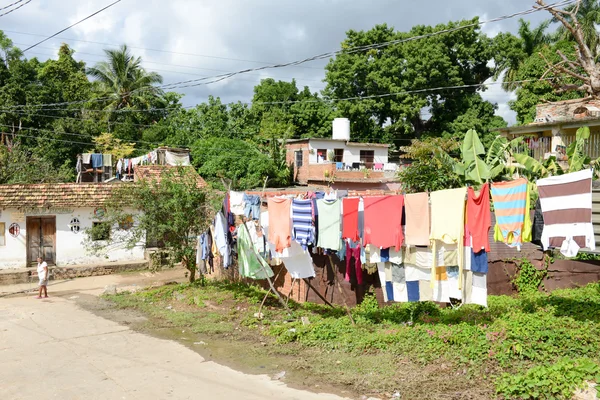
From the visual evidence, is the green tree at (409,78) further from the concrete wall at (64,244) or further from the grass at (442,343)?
the grass at (442,343)

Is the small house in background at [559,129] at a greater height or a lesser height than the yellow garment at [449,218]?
greater

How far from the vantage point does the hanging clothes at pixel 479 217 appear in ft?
26.4

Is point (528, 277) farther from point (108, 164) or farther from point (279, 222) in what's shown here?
point (108, 164)

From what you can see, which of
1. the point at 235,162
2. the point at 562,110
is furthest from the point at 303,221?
the point at 235,162

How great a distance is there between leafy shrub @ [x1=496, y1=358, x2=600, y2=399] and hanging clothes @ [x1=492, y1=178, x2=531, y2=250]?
1.87 meters

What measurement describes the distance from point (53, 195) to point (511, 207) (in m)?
17.5

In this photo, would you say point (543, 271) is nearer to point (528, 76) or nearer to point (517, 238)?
point (517, 238)

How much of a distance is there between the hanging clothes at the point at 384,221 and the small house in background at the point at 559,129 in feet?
29.4

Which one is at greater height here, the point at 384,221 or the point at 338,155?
the point at 338,155

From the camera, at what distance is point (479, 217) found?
812cm

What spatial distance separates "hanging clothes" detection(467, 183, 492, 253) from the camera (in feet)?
26.4

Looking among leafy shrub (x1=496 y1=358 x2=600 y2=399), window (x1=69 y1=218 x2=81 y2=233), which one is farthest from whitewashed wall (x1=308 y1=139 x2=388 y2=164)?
leafy shrub (x1=496 y1=358 x2=600 y2=399)

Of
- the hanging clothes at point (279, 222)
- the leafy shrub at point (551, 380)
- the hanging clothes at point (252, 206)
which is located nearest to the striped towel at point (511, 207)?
the leafy shrub at point (551, 380)

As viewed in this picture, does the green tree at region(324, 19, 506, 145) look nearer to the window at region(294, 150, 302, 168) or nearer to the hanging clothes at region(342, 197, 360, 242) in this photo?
the window at region(294, 150, 302, 168)
